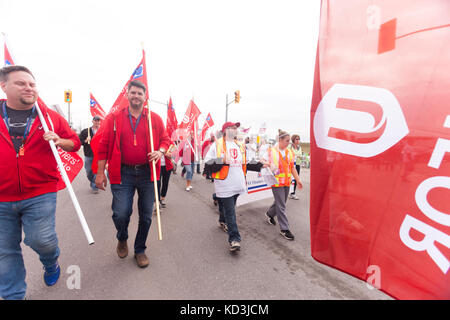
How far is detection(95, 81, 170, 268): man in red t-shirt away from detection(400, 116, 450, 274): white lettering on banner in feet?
7.18

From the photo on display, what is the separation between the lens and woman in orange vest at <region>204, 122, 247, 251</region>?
2830mm

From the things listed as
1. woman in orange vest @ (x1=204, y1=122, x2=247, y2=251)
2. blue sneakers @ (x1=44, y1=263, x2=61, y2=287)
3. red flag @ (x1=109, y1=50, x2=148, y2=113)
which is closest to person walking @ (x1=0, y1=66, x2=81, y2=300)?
blue sneakers @ (x1=44, y1=263, x2=61, y2=287)

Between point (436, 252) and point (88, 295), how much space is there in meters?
2.60

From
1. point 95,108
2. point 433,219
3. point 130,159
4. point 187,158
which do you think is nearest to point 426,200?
point 433,219

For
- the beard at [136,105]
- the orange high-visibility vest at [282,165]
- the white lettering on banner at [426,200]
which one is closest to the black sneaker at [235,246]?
the orange high-visibility vest at [282,165]

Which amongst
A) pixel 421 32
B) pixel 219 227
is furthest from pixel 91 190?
pixel 421 32

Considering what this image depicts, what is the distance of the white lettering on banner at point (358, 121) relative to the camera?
71cm

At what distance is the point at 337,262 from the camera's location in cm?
89

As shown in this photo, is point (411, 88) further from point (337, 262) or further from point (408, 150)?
point (337, 262)

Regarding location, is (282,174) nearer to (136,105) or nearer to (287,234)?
(287,234)

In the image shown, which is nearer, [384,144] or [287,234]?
[384,144]

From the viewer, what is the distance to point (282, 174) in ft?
11.4

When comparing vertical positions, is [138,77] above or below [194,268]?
above

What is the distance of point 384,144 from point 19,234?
9.05ft
